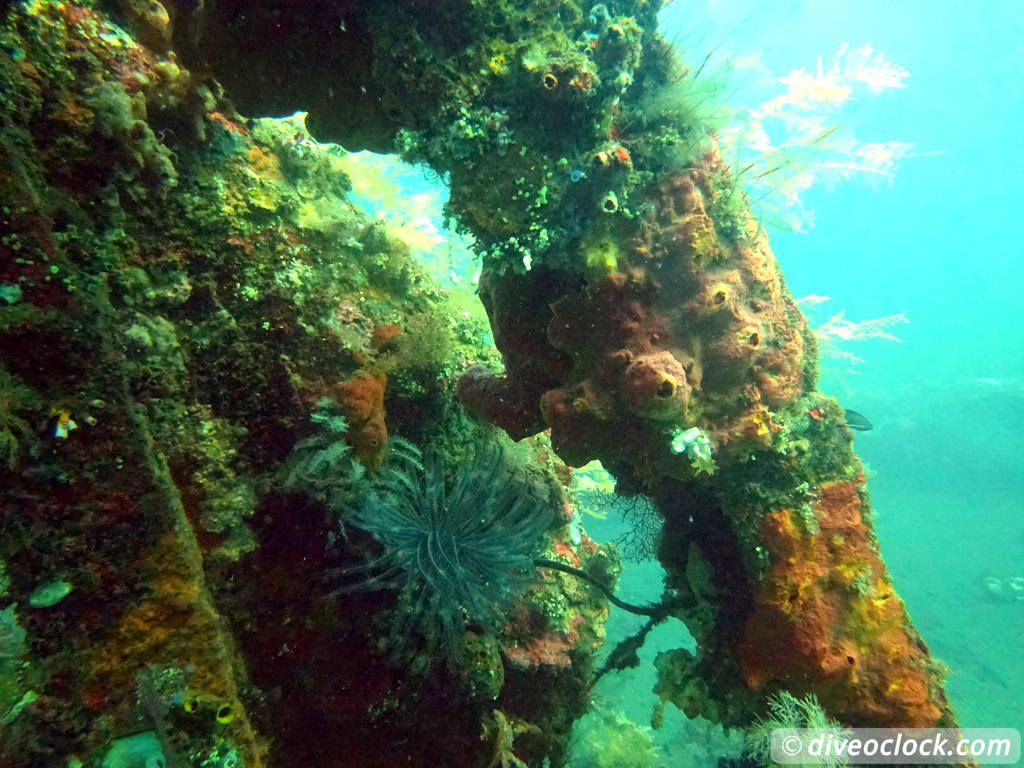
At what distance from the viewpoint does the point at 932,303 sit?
67000 millimetres

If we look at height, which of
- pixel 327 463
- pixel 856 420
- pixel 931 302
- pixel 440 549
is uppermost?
pixel 931 302

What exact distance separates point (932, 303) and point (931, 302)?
62 centimetres

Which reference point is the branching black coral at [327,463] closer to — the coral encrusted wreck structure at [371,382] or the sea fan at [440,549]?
the coral encrusted wreck structure at [371,382]

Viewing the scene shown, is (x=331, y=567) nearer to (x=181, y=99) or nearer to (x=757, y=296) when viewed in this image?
(x=181, y=99)

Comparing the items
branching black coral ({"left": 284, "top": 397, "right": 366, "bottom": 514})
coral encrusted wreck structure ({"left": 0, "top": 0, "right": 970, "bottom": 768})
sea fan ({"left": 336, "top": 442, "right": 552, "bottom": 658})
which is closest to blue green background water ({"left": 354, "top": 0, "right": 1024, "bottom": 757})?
coral encrusted wreck structure ({"left": 0, "top": 0, "right": 970, "bottom": 768})

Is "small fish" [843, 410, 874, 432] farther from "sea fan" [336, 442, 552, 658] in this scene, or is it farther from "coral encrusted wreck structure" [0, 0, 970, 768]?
"sea fan" [336, 442, 552, 658]

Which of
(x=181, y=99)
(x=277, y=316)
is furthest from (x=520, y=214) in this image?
(x=181, y=99)

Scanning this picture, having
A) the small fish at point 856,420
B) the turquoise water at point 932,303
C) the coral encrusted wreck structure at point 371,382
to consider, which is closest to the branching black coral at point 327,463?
the coral encrusted wreck structure at point 371,382

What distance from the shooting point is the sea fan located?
11.2ft

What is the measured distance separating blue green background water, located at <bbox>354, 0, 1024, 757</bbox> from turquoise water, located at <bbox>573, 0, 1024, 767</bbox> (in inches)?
3.2

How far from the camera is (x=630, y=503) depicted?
505 centimetres

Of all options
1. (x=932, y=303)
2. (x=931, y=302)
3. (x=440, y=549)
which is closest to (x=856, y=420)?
(x=440, y=549)

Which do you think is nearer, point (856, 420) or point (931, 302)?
point (856, 420)

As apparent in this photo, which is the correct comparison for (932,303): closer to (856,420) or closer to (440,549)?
(856,420)
